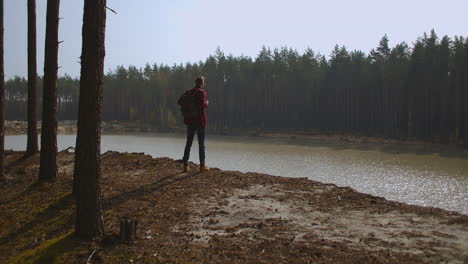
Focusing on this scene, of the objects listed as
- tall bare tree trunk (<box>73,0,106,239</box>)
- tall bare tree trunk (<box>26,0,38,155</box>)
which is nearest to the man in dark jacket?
tall bare tree trunk (<box>73,0,106,239</box>)

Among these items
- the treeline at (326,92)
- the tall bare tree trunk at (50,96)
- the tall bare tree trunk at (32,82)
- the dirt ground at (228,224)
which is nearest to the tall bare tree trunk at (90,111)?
the dirt ground at (228,224)

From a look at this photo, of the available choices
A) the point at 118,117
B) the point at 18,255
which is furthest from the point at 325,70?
the point at 18,255

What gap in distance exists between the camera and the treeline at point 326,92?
40062mm

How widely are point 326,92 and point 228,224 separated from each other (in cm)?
5207

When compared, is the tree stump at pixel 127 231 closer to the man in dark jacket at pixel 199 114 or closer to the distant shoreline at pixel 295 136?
the man in dark jacket at pixel 199 114

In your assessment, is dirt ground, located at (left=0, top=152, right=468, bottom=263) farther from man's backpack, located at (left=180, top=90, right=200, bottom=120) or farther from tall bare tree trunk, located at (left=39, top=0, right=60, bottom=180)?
man's backpack, located at (left=180, top=90, right=200, bottom=120)

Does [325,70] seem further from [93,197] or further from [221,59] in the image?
[93,197]

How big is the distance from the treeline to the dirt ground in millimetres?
36244

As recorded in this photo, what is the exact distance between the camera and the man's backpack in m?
8.09

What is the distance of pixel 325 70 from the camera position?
5650 cm

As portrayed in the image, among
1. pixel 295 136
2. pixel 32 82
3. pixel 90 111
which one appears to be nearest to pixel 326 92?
pixel 295 136

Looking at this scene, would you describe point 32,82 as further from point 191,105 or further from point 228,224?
point 228,224

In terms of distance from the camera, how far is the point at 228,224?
5117 millimetres

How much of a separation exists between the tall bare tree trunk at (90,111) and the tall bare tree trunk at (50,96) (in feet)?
13.0
